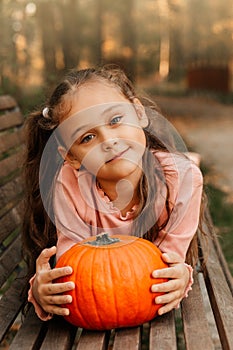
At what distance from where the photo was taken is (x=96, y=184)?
2689 millimetres

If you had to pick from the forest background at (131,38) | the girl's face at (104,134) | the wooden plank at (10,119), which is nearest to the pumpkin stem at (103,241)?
the girl's face at (104,134)

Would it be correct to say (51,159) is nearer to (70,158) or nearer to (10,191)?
(70,158)

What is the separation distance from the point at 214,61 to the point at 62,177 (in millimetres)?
22348

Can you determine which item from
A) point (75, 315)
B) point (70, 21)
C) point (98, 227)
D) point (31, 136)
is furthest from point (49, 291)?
point (70, 21)

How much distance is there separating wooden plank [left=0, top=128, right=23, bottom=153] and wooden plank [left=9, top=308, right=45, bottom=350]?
1520 mm

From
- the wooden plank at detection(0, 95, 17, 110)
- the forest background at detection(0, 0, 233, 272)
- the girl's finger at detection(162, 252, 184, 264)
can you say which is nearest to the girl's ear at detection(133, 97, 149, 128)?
the girl's finger at detection(162, 252, 184, 264)

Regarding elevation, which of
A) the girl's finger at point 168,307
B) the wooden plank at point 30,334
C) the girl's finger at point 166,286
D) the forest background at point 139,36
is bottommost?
the forest background at point 139,36

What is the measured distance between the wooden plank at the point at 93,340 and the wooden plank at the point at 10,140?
5.79 ft

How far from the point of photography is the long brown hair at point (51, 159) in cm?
263

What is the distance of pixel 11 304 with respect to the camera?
2.57m

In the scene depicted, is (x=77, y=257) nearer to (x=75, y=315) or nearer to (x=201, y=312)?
(x=75, y=315)

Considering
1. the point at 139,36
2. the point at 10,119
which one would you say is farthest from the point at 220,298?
the point at 139,36

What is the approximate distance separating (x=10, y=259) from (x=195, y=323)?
1.22 metres

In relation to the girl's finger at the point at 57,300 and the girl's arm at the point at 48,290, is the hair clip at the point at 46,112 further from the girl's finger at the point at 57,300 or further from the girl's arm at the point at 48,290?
the girl's finger at the point at 57,300
